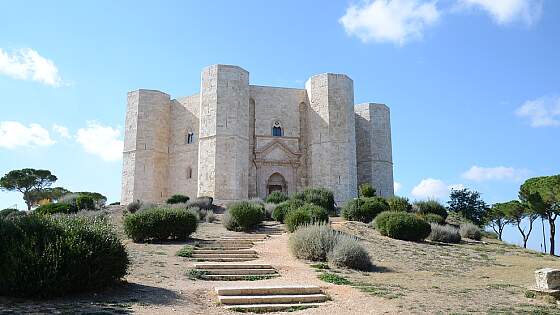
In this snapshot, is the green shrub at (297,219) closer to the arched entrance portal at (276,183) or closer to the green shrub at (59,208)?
the green shrub at (59,208)

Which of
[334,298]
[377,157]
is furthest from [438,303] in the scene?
[377,157]

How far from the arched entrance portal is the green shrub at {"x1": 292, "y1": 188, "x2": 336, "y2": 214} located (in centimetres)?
676

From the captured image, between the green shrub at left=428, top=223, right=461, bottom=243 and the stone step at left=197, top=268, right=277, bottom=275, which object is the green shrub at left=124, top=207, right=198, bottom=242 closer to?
the stone step at left=197, top=268, right=277, bottom=275

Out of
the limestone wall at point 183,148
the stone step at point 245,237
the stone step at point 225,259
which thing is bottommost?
the stone step at point 225,259

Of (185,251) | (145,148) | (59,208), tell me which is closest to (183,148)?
(145,148)

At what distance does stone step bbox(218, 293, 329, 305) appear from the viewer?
7699mm

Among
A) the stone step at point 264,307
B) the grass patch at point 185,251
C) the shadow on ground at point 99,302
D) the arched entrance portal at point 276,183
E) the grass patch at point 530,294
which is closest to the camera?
the shadow on ground at point 99,302

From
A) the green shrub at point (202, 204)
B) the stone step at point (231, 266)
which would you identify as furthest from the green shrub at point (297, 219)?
the green shrub at point (202, 204)

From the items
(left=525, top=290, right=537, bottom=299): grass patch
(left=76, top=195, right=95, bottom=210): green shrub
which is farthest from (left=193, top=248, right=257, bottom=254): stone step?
(left=76, top=195, right=95, bottom=210): green shrub

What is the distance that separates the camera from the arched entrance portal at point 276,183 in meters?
32.9

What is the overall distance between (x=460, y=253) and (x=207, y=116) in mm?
19551

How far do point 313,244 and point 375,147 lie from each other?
2434 cm

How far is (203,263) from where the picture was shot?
10977 millimetres

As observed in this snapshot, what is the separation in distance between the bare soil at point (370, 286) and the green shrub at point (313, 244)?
0.31m
